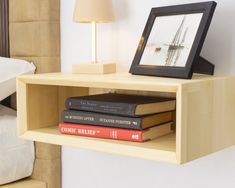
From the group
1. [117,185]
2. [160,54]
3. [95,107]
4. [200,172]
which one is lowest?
[117,185]

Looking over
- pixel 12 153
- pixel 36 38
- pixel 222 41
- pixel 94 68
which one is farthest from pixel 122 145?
pixel 36 38

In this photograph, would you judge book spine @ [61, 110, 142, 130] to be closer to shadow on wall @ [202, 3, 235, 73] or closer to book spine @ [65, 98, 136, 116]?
book spine @ [65, 98, 136, 116]

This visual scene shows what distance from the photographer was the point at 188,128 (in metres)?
0.98

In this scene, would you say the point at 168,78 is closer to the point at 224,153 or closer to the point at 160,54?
the point at 160,54

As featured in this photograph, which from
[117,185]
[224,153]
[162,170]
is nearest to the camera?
[224,153]

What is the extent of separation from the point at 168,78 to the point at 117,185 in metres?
0.53

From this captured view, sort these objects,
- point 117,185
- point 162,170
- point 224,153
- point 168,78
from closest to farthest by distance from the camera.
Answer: point 168,78
point 224,153
point 162,170
point 117,185

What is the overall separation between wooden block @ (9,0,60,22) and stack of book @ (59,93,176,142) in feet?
1.46

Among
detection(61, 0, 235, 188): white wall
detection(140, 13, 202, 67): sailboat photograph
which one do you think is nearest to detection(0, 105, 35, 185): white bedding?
detection(61, 0, 235, 188): white wall

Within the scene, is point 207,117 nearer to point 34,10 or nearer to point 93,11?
point 93,11

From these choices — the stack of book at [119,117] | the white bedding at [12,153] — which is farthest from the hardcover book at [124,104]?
the white bedding at [12,153]

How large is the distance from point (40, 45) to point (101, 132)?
0.56 metres

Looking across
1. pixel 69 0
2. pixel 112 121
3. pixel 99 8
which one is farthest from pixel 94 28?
pixel 112 121

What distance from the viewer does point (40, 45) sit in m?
1.58
